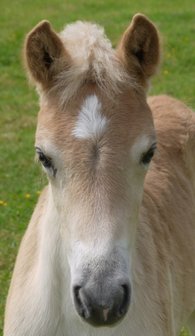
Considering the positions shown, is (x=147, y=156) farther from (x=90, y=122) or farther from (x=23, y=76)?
(x=23, y=76)

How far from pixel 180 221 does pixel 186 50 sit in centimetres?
818

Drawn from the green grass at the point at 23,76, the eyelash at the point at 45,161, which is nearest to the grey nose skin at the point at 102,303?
the eyelash at the point at 45,161

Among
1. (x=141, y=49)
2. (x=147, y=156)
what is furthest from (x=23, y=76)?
(x=147, y=156)

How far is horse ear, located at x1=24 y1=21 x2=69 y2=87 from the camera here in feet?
10.4

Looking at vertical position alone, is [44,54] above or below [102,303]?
above

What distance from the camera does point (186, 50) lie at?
1231 cm

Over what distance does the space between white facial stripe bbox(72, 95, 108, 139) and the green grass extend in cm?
67

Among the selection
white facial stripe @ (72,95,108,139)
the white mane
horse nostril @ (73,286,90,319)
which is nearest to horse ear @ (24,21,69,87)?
the white mane

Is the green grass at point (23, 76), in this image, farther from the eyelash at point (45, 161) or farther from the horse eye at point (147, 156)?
the eyelash at point (45, 161)

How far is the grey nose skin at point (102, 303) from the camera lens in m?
2.78

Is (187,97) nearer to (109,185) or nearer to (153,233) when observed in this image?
(153,233)

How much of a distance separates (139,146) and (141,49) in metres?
0.49

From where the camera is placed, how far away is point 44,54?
3240 millimetres

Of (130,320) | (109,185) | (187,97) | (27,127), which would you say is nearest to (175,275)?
(130,320)
